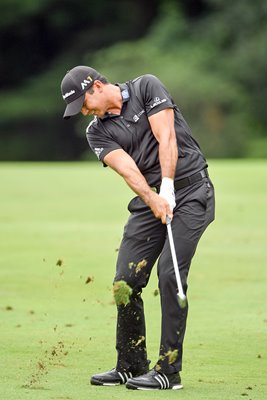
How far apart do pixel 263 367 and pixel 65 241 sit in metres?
8.58

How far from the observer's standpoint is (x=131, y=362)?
698 cm

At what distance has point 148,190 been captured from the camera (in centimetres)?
657

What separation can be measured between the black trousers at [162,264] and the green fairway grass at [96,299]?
250mm

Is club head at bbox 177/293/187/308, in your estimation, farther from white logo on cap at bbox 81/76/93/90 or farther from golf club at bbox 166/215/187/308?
white logo on cap at bbox 81/76/93/90

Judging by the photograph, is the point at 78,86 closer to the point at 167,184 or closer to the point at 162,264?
the point at 167,184

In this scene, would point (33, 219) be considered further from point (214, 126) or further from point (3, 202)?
point (214, 126)

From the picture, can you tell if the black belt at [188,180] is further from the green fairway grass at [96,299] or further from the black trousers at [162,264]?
the green fairway grass at [96,299]

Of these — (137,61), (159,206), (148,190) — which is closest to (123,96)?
(148,190)

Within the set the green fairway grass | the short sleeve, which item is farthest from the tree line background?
the short sleeve

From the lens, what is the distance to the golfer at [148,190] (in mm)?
6602

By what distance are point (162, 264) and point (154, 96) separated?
3.18 feet

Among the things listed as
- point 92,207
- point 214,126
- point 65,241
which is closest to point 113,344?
point 65,241

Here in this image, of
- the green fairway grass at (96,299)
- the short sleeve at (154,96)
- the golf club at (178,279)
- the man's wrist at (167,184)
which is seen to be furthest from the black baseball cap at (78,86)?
the green fairway grass at (96,299)

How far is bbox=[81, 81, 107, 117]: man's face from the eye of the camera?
664 cm
